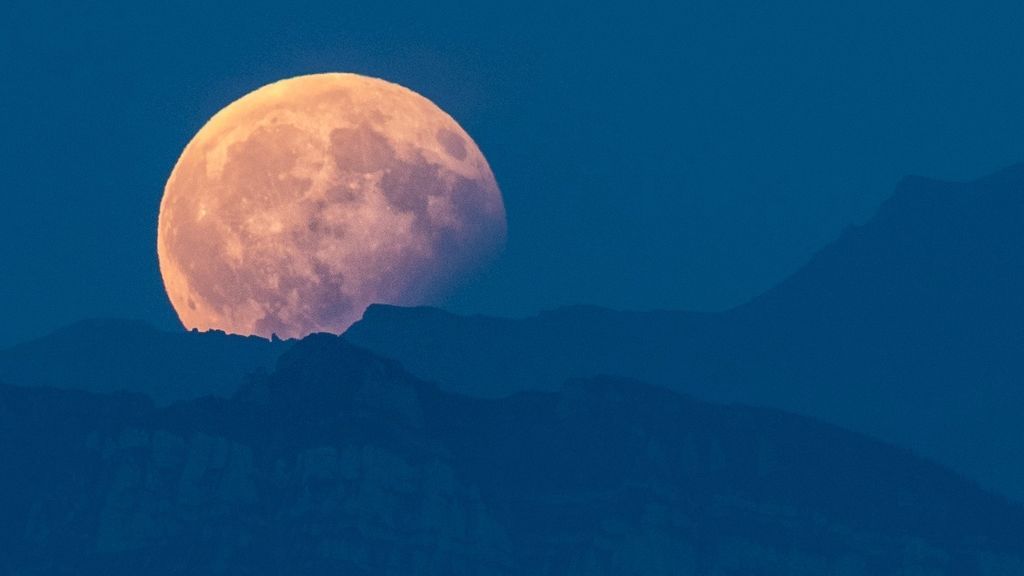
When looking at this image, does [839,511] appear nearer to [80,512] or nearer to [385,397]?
[385,397]

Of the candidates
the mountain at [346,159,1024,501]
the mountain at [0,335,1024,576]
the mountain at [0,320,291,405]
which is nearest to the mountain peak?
the mountain at [0,335,1024,576]

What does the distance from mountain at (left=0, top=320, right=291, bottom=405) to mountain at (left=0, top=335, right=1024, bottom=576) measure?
642cm

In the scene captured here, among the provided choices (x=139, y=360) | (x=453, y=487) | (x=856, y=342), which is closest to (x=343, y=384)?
(x=453, y=487)

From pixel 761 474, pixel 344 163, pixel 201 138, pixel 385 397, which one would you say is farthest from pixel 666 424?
pixel 201 138

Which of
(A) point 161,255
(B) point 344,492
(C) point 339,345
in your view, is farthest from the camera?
(A) point 161,255

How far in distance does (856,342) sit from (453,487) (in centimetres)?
3418

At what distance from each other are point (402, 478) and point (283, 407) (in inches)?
278

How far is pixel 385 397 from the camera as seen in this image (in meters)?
89.7

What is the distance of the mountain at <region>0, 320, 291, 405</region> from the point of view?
100 metres

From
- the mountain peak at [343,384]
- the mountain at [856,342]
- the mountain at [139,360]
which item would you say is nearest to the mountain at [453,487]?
the mountain peak at [343,384]

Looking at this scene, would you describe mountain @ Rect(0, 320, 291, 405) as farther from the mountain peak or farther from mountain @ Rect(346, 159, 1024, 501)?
mountain @ Rect(346, 159, 1024, 501)

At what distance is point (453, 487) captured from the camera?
285 ft

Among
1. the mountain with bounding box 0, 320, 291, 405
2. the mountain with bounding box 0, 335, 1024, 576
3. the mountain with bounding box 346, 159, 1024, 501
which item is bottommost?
the mountain with bounding box 0, 335, 1024, 576

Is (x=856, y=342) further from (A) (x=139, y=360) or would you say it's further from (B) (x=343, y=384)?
(A) (x=139, y=360)
